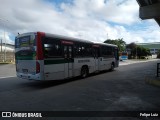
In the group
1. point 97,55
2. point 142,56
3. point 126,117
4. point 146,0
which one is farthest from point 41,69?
point 142,56

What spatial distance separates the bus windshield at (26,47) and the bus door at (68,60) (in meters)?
2.33

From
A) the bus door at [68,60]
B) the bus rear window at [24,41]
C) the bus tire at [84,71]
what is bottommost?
the bus tire at [84,71]

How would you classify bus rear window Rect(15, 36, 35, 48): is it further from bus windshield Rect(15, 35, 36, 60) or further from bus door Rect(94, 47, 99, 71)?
bus door Rect(94, 47, 99, 71)

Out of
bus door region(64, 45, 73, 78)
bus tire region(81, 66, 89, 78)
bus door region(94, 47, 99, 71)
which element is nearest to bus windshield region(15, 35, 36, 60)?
bus door region(64, 45, 73, 78)

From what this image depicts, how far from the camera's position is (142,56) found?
8469cm

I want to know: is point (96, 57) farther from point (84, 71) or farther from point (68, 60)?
point (68, 60)

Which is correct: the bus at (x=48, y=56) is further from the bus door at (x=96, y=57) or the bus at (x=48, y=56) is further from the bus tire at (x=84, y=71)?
the bus door at (x=96, y=57)

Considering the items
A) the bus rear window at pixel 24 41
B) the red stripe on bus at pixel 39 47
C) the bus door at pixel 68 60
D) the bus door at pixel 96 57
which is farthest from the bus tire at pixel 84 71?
the bus rear window at pixel 24 41

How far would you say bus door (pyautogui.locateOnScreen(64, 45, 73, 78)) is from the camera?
11.7m

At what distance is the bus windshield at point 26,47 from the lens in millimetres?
9961

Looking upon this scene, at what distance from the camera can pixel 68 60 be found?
11.9m

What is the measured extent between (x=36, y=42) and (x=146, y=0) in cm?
1065

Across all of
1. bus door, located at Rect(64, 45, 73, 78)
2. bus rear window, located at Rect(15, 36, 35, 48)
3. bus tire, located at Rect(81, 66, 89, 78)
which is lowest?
bus tire, located at Rect(81, 66, 89, 78)

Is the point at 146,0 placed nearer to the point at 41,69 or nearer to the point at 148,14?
the point at 148,14
